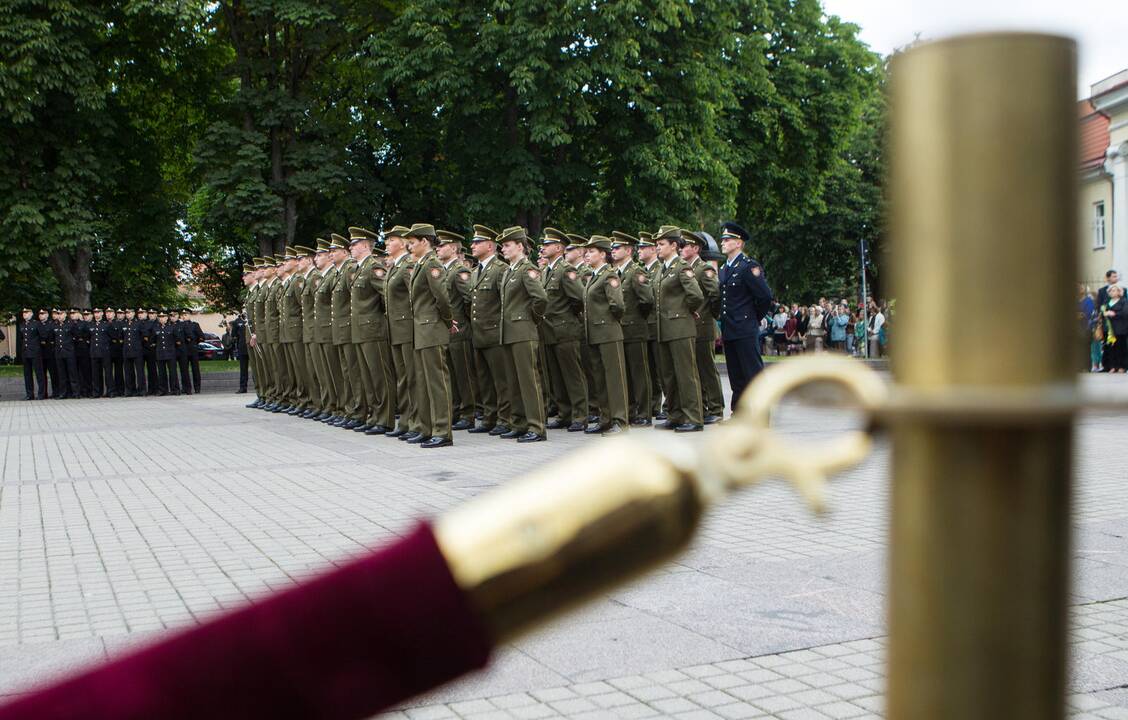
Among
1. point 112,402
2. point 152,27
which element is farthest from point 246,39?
point 112,402

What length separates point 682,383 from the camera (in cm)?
1274

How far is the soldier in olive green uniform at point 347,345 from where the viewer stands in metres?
14.8

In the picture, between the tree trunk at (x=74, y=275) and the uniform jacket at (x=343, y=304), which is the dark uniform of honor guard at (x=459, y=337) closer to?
the uniform jacket at (x=343, y=304)

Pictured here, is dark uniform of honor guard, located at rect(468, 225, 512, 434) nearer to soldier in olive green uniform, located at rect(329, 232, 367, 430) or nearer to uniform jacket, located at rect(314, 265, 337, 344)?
soldier in olive green uniform, located at rect(329, 232, 367, 430)

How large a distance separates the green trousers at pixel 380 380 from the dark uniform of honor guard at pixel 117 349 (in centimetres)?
1385

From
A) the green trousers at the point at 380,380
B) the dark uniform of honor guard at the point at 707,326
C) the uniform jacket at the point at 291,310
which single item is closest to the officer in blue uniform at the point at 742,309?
the dark uniform of honor guard at the point at 707,326

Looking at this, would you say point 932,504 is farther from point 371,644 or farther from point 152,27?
point 152,27

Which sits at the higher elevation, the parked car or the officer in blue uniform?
the officer in blue uniform

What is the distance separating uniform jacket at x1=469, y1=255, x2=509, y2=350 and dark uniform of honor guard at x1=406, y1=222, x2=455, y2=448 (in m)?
0.81

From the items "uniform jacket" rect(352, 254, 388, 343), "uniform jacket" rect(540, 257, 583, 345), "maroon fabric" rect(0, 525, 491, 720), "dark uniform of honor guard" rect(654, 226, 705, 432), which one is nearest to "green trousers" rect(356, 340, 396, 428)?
"uniform jacket" rect(352, 254, 388, 343)

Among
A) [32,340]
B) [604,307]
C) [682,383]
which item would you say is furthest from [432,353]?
[32,340]

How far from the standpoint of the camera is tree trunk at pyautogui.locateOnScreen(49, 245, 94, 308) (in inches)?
1073

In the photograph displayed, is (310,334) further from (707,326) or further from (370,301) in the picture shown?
(707,326)

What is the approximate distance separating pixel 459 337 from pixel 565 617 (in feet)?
46.6
